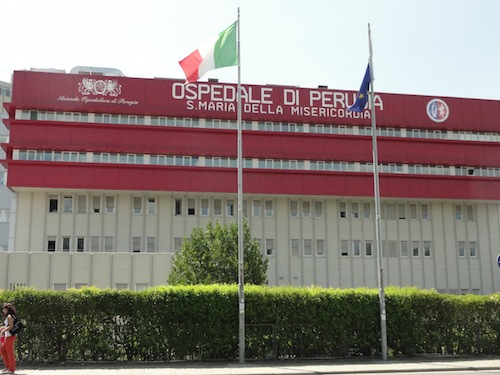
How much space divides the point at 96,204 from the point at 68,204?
237cm

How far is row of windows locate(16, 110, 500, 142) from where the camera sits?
51.6 m

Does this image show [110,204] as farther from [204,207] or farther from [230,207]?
[230,207]

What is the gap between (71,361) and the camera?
71.1ft

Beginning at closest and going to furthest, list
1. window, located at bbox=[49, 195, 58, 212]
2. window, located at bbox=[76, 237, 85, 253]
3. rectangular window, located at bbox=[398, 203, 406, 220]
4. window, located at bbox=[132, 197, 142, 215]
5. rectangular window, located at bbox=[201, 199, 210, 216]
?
window, located at bbox=[76, 237, 85, 253] < window, located at bbox=[49, 195, 58, 212] < window, located at bbox=[132, 197, 142, 215] < rectangular window, located at bbox=[201, 199, 210, 216] < rectangular window, located at bbox=[398, 203, 406, 220]

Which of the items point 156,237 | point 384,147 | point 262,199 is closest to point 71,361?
point 156,237

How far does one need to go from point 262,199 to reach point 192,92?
1159 centimetres

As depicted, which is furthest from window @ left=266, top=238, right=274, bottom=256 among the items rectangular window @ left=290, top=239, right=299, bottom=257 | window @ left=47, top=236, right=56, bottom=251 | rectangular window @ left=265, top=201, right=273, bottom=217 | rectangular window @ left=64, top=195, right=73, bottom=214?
window @ left=47, top=236, right=56, bottom=251

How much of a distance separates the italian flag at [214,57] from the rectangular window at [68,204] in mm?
31885

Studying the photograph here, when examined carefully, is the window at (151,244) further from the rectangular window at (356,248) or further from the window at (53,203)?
the rectangular window at (356,248)

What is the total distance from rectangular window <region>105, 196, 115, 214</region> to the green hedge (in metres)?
Answer: 30.9

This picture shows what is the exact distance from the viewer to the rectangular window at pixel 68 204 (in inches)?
2039

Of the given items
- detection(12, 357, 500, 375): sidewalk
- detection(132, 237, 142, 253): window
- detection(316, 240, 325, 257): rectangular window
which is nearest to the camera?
detection(12, 357, 500, 375): sidewalk

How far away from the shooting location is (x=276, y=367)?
68.7ft

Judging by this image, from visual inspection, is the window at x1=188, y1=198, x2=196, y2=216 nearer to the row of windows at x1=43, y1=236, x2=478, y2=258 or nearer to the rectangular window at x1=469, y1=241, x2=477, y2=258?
the row of windows at x1=43, y1=236, x2=478, y2=258
